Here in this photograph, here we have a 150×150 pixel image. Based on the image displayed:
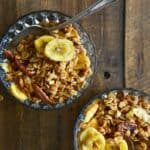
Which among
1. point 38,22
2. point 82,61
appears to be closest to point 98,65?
point 82,61

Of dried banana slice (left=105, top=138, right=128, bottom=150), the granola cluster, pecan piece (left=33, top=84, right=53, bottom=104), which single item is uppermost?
the granola cluster

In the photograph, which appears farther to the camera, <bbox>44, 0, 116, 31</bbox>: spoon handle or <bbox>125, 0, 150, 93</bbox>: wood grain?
<bbox>125, 0, 150, 93</bbox>: wood grain

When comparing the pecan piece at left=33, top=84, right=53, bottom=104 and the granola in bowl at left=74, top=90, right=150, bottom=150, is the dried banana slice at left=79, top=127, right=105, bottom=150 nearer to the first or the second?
the granola in bowl at left=74, top=90, right=150, bottom=150

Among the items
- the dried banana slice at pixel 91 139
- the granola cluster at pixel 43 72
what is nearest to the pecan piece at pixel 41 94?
the granola cluster at pixel 43 72

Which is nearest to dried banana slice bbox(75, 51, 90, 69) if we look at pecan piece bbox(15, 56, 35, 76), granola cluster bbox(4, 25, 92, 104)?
granola cluster bbox(4, 25, 92, 104)

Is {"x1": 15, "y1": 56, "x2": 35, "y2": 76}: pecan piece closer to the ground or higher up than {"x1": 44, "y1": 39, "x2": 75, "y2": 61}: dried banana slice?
closer to the ground

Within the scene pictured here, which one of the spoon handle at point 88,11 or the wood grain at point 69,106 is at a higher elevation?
the spoon handle at point 88,11

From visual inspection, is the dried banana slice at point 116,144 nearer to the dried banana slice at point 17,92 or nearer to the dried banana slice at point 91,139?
the dried banana slice at point 91,139
